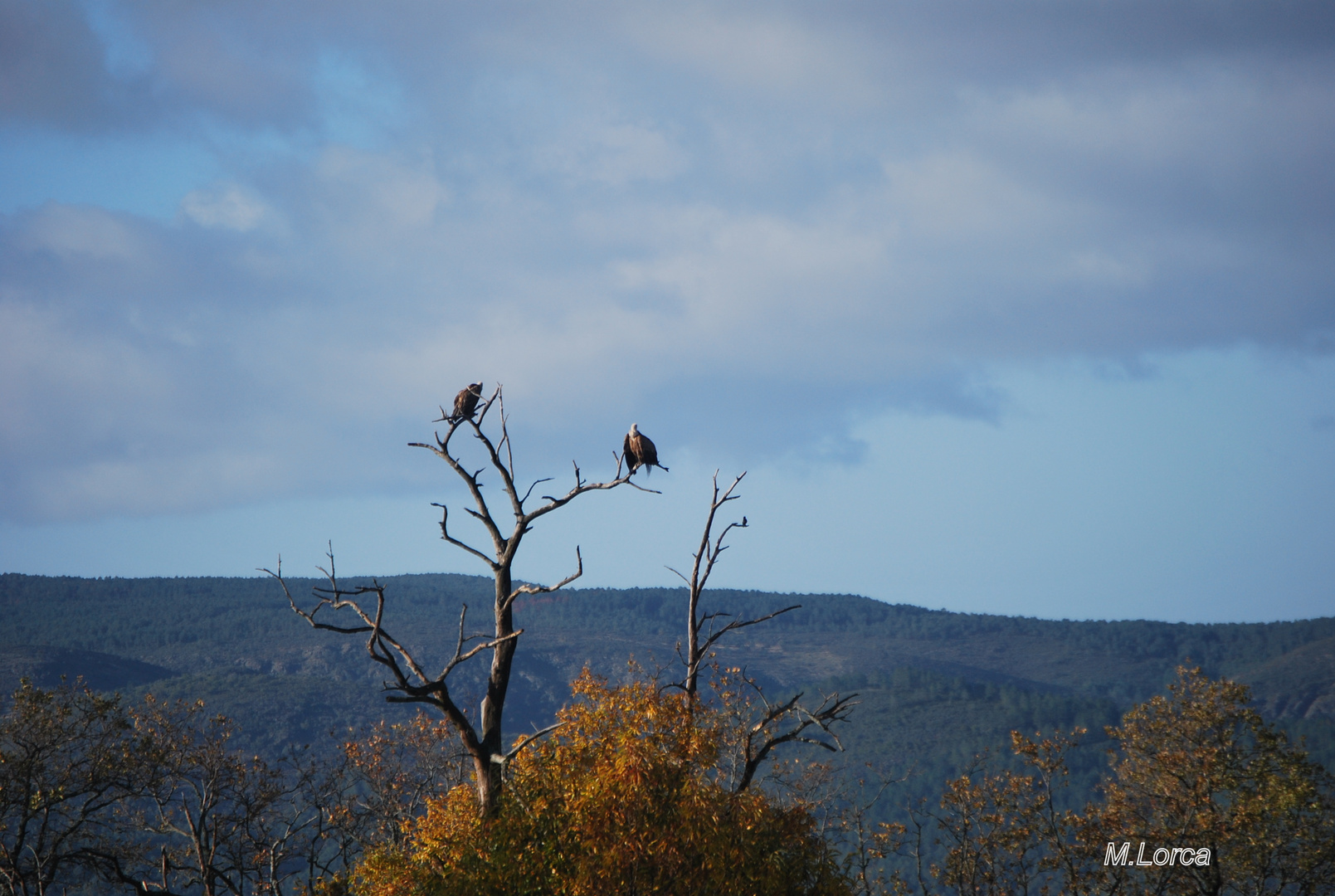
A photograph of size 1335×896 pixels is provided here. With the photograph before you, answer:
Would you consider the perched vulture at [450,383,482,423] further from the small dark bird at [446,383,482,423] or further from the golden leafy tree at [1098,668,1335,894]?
the golden leafy tree at [1098,668,1335,894]

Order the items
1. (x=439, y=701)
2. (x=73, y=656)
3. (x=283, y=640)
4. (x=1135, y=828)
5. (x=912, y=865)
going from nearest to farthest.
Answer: (x=439, y=701) → (x=1135, y=828) → (x=912, y=865) → (x=73, y=656) → (x=283, y=640)

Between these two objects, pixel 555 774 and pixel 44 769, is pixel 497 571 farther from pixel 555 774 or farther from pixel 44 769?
pixel 44 769

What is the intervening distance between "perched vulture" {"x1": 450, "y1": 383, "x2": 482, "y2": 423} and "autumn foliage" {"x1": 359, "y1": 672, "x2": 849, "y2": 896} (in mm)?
4590

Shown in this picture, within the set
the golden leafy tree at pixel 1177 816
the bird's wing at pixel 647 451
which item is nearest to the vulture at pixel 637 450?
the bird's wing at pixel 647 451

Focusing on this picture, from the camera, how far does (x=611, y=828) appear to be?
14969 millimetres

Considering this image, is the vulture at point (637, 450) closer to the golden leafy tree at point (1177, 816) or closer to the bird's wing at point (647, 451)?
the bird's wing at point (647, 451)

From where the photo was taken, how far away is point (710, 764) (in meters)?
16.2

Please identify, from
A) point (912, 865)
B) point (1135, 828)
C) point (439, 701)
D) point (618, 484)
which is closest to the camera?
point (439, 701)

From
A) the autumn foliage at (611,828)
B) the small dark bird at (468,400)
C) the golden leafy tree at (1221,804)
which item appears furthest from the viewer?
the golden leafy tree at (1221,804)

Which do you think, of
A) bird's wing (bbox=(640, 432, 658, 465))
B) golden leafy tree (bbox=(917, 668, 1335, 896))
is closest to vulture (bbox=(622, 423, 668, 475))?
bird's wing (bbox=(640, 432, 658, 465))

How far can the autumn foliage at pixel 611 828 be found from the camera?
14922mm

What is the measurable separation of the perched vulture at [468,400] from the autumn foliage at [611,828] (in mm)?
4590

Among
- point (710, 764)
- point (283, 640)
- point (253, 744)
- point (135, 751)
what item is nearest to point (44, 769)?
point (135, 751)

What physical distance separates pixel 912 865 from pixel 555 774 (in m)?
112
